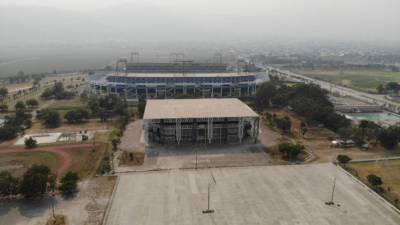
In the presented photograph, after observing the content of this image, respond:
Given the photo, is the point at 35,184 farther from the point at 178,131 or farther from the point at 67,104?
the point at 67,104

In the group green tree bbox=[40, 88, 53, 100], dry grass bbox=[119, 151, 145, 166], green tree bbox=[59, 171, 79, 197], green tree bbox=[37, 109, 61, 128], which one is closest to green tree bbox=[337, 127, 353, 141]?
dry grass bbox=[119, 151, 145, 166]

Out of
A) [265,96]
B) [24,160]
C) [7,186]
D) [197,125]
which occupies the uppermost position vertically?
[265,96]

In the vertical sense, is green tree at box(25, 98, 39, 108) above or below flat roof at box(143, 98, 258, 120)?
below

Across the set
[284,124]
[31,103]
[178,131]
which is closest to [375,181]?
[284,124]

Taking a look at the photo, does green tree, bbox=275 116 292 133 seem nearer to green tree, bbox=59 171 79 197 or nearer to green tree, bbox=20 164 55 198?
green tree, bbox=59 171 79 197

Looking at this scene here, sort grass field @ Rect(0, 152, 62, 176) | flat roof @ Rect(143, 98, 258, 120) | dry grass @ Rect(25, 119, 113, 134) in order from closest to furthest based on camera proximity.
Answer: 1. grass field @ Rect(0, 152, 62, 176)
2. flat roof @ Rect(143, 98, 258, 120)
3. dry grass @ Rect(25, 119, 113, 134)

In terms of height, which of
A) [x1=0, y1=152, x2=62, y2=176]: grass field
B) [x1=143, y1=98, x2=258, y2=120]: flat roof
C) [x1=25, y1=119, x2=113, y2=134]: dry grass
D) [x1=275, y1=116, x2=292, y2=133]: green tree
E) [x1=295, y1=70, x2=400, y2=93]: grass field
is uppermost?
[x1=143, y1=98, x2=258, y2=120]: flat roof

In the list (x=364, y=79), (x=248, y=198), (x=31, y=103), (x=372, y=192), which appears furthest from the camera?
(x=364, y=79)

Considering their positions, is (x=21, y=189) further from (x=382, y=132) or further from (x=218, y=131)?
(x=382, y=132)
